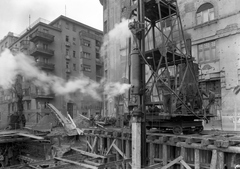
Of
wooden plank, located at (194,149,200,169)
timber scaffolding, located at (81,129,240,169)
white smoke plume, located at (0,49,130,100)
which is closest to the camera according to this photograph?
timber scaffolding, located at (81,129,240,169)

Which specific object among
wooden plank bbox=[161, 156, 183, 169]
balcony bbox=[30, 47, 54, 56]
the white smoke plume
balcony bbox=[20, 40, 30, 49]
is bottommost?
wooden plank bbox=[161, 156, 183, 169]

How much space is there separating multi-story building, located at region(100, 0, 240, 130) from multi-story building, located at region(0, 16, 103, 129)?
25735 mm

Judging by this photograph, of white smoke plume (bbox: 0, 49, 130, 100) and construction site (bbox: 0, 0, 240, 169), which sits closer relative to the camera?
construction site (bbox: 0, 0, 240, 169)

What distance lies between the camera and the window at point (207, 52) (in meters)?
19.7

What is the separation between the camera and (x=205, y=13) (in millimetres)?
20562

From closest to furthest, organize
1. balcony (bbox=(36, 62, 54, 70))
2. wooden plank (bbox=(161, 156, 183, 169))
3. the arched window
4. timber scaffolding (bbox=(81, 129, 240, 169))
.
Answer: timber scaffolding (bbox=(81, 129, 240, 169)) → wooden plank (bbox=(161, 156, 183, 169)) → the arched window → balcony (bbox=(36, 62, 54, 70))

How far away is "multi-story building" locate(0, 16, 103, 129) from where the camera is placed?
138 ft

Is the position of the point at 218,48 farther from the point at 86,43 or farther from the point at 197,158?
the point at 86,43

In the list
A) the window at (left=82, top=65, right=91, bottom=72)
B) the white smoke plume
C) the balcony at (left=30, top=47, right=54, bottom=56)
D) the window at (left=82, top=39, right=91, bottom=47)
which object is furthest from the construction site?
the window at (left=82, top=39, right=91, bottom=47)

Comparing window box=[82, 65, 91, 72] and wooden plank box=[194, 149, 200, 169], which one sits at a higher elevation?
window box=[82, 65, 91, 72]

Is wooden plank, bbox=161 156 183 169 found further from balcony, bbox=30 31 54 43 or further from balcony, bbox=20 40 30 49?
balcony, bbox=20 40 30 49

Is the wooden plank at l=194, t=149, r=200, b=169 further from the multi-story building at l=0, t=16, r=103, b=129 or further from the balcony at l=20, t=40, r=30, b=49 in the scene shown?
the balcony at l=20, t=40, r=30, b=49

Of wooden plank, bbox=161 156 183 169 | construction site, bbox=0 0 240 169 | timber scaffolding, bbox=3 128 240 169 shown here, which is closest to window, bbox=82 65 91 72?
construction site, bbox=0 0 240 169

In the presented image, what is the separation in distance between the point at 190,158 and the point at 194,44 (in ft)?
47.1
